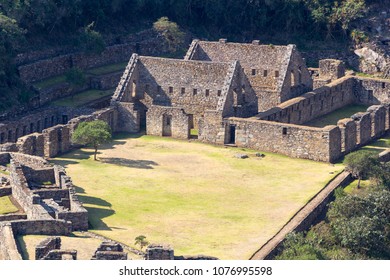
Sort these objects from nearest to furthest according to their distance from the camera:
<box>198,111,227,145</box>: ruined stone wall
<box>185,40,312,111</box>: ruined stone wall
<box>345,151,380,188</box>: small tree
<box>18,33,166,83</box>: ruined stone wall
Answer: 1. <box>345,151,380,188</box>: small tree
2. <box>198,111,227,145</box>: ruined stone wall
3. <box>185,40,312,111</box>: ruined stone wall
4. <box>18,33,166,83</box>: ruined stone wall

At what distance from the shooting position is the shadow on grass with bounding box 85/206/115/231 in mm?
86750

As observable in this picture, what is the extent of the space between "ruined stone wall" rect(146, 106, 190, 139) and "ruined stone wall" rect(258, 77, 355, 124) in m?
5.57

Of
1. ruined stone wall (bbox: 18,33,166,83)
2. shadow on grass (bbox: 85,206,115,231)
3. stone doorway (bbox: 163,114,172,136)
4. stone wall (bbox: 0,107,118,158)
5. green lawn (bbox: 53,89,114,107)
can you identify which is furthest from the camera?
ruined stone wall (bbox: 18,33,166,83)

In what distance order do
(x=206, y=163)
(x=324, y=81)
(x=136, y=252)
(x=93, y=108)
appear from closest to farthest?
(x=136, y=252) < (x=206, y=163) < (x=93, y=108) < (x=324, y=81)

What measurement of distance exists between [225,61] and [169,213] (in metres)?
33.1

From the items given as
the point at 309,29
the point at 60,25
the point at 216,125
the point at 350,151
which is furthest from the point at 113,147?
the point at 309,29

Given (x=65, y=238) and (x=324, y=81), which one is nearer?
(x=65, y=238)

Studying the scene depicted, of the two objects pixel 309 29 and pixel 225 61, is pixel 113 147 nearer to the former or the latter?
pixel 225 61

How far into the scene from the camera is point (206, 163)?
104 m

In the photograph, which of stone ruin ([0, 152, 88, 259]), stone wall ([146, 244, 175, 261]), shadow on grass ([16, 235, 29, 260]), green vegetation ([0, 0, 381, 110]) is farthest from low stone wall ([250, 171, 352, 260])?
green vegetation ([0, 0, 381, 110])

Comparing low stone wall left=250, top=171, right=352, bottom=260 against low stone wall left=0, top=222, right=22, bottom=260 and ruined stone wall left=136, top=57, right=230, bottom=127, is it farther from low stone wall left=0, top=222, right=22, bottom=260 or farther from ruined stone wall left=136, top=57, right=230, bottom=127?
ruined stone wall left=136, top=57, right=230, bottom=127

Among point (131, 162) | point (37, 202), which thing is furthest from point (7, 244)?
point (131, 162)

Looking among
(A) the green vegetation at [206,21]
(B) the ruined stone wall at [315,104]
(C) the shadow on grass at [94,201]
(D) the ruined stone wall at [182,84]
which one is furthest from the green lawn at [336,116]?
(C) the shadow on grass at [94,201]

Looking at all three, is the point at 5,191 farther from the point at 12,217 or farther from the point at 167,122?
the point at 167,122
